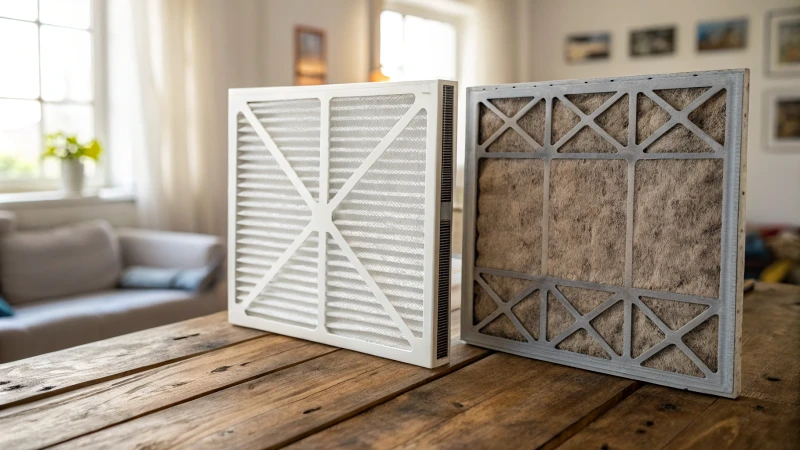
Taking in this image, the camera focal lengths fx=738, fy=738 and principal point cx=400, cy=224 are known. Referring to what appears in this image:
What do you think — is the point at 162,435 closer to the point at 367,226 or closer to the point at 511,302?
the point at 367,226

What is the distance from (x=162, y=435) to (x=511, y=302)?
514 millimetres

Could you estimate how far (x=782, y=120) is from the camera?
16.5ft

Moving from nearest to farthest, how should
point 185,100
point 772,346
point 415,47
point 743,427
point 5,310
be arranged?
point 743,427
point 772,346
point 5,310
point 185,100
point 415,47

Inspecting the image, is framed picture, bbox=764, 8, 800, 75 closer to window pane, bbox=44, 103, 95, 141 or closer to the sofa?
the sofa

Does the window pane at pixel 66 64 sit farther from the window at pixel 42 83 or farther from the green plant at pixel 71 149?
the green plant at pixel 71 149

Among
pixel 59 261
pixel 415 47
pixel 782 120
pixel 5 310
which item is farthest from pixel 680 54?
pixel 5 310

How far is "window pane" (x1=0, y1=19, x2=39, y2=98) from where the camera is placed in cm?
321

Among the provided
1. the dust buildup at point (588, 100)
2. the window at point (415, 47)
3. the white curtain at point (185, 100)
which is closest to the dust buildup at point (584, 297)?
the dust buildup at point (588, 100)

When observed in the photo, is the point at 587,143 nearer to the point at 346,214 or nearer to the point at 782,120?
the point at 346,214

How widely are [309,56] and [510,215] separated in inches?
134

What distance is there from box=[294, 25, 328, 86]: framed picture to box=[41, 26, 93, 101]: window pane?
1.13m

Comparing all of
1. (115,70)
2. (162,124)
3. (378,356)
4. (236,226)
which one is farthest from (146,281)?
(378,356)

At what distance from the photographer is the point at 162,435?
755 mm

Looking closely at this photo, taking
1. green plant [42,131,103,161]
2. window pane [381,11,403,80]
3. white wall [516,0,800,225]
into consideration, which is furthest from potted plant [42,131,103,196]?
white wall [516,0,800,225]
